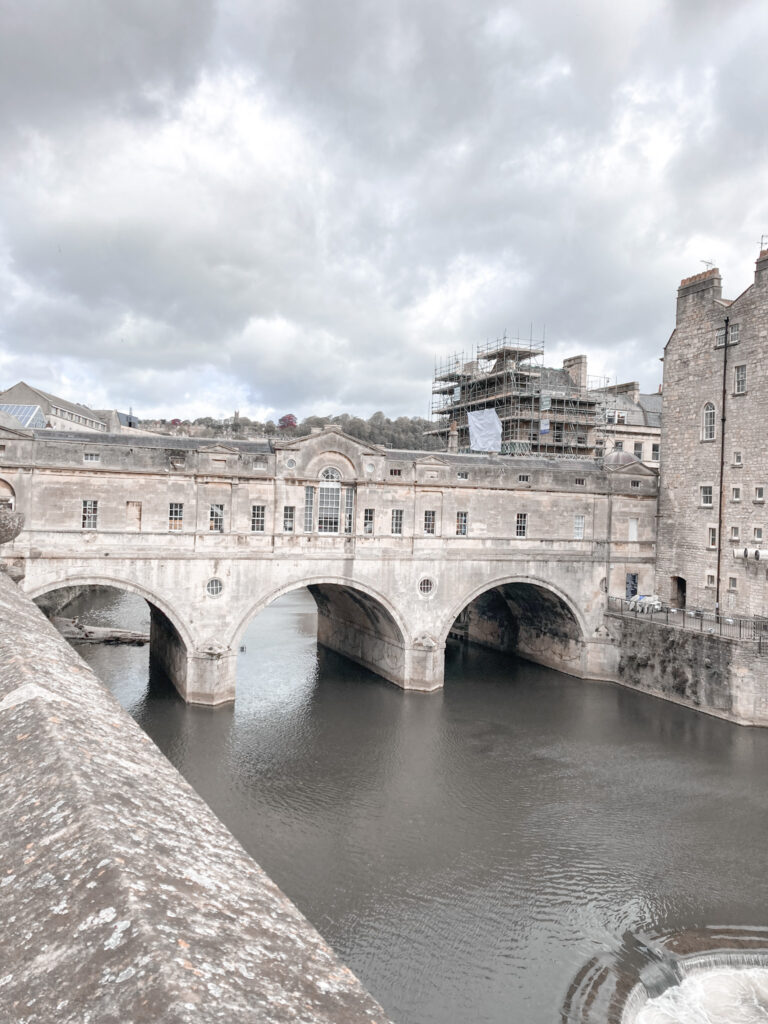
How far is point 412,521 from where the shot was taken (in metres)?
31.7

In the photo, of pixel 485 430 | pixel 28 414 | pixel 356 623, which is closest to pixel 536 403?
pixel 485 430

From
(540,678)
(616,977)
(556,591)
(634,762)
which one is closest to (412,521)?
(556,591)

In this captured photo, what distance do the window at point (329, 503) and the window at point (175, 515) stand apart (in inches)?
222

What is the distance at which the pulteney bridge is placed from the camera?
87.5 ft

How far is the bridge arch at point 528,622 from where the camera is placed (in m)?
34.3

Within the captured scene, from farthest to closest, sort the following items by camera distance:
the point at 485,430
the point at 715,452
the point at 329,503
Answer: the point at 485,430, the point at 715,452, the point at 329,503

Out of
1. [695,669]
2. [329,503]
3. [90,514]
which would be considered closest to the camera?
[90,514]

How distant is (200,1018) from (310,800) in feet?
64.7

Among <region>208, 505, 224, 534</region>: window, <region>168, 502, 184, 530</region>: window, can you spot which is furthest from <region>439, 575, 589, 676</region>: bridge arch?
<region>168, 502, 184, 530</region>: window

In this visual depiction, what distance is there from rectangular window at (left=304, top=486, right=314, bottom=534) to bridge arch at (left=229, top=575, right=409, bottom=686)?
2.14 meters

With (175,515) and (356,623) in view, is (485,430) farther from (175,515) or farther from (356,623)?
(175,515)

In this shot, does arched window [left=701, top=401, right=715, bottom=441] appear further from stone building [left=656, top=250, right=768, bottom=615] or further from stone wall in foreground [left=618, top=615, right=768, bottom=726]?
stone wall in foreground [left=618, top=615, right=768, bottom=726]

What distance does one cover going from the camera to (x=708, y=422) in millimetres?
33125

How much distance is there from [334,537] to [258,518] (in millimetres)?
3351
